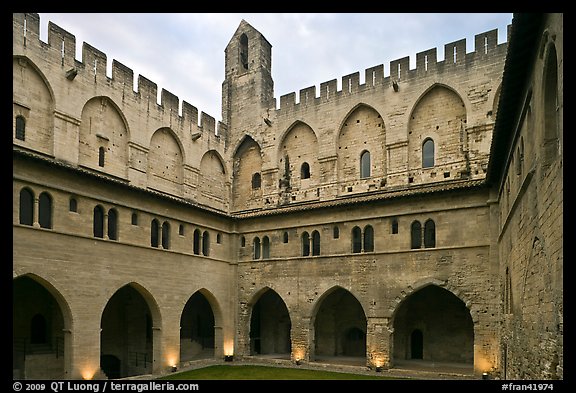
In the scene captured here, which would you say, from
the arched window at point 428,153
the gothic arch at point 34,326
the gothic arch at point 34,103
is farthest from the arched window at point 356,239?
the gothic arch at point 34,103

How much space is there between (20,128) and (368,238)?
16427 mm

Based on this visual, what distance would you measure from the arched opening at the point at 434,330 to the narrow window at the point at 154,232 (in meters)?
12.4

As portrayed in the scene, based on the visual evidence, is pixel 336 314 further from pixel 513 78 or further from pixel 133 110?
pixel 513 78

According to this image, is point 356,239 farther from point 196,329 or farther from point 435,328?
point 196,329

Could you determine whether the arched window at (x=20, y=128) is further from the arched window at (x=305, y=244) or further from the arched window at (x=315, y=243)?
the arched window at (x=315, y=243)

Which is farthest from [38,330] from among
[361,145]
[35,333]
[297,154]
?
[361,145]

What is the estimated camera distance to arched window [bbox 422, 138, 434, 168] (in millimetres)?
24688

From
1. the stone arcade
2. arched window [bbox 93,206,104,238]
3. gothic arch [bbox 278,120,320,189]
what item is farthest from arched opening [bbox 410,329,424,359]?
arched window [bbox 93,206,104,238]

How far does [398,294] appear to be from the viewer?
77.1ft

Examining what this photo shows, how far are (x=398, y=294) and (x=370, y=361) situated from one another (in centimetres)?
351

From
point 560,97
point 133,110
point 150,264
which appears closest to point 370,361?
point 150,264

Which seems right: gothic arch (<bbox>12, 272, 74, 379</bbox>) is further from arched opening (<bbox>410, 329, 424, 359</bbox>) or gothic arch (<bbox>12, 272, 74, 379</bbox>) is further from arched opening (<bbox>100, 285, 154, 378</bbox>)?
arched opening (<bbox>410, 329, 424, 359</bbox>)

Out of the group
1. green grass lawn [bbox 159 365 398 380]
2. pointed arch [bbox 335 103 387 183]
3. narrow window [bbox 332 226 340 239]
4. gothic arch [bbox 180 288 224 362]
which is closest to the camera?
green grass lawn [bbox 159 365 398 380]

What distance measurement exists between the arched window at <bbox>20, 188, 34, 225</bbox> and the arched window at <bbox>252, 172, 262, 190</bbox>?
47.4ft
